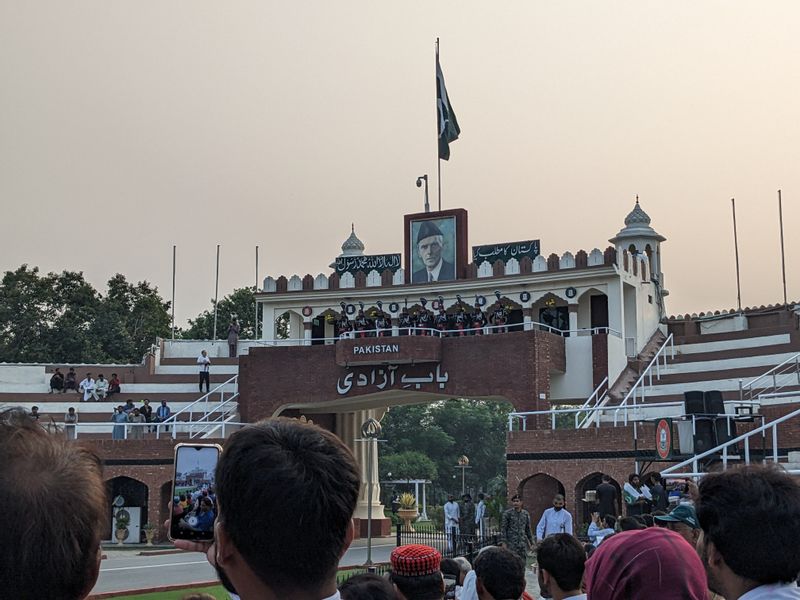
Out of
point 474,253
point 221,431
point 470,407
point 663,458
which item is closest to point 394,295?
point 474,253

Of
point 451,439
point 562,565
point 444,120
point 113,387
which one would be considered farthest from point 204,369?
point 562,565

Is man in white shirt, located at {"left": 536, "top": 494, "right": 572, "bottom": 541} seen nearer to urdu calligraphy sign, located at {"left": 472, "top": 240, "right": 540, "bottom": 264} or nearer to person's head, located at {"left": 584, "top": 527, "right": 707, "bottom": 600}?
person's head, located at {"left": 584, "top": 527, "right": 707, "bottom": 600}

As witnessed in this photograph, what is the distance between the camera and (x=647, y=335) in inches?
1431

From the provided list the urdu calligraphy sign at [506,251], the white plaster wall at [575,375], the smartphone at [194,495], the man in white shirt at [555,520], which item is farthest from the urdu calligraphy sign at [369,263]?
the smartphone at [194,495]

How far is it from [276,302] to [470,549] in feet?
70.9

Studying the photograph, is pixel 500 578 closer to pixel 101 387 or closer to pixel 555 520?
pixel 555 520

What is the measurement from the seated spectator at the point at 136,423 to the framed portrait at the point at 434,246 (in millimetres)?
10962

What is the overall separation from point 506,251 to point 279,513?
117 feet

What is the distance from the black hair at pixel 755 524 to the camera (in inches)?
127

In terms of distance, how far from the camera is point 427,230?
38250 mm

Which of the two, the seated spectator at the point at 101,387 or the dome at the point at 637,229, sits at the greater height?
the dome at the point at 637,229

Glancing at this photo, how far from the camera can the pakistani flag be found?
129 ft

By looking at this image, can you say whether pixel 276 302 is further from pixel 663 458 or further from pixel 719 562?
pixel 719 562

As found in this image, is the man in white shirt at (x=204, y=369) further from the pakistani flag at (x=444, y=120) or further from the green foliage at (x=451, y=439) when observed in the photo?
the green foliage at (x=451, y=439)
